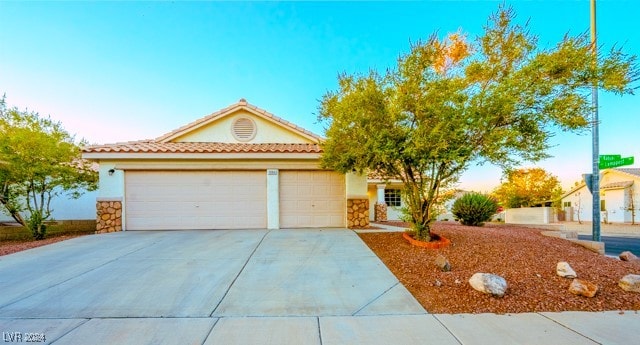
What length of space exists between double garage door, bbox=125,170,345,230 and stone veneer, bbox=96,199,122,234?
30 centimetres

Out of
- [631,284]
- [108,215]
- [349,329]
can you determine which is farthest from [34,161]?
[631,284]

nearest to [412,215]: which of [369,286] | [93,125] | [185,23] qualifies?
[369,286]

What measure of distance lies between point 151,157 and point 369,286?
8939mm

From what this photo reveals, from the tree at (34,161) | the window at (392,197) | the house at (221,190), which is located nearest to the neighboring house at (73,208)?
the tree at (34,161)

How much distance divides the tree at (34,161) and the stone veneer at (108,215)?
72.8 inches

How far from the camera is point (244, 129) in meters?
12.9

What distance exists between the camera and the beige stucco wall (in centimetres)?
1279

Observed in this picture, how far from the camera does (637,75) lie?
6383mm

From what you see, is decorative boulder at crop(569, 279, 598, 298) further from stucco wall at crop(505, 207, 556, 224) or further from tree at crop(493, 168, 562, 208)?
tree at crop(493, 168, 562, 208)

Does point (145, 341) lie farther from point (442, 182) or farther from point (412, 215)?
point (442, 182)

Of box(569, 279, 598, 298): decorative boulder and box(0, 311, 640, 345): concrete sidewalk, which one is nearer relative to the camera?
box(0, 311, 640, 345): concrete sidewalk

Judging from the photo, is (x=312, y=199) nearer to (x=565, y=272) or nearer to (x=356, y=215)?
(x=356, y=215)

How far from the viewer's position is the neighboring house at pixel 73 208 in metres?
15.2

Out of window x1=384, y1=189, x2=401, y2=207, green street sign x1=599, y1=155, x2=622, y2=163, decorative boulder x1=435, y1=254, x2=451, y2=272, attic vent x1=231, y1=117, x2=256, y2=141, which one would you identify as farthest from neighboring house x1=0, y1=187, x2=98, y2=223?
green street sign x1=599, y1=155, x2=622, y2=163
